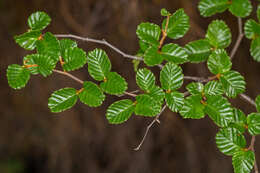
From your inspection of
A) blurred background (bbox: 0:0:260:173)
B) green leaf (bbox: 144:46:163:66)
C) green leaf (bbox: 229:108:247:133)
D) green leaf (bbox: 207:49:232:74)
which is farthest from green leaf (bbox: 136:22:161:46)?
blurred background (bbox: 0:0:260:173)

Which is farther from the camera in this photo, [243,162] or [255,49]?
[255,49]

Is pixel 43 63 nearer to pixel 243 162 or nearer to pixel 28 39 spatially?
pixel 28 39

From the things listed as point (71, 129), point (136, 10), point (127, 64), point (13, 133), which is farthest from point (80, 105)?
point (13, 133)

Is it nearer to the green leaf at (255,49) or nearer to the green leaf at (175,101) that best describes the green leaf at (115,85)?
the green leaf at (175,101)

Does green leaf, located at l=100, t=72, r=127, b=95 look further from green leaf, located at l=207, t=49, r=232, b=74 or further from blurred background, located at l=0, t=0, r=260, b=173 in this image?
blurred background, located at l=0, t=0, r=260, b=173

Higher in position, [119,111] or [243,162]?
[119,111]

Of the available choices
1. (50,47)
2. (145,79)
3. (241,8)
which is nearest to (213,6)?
(241,8)
